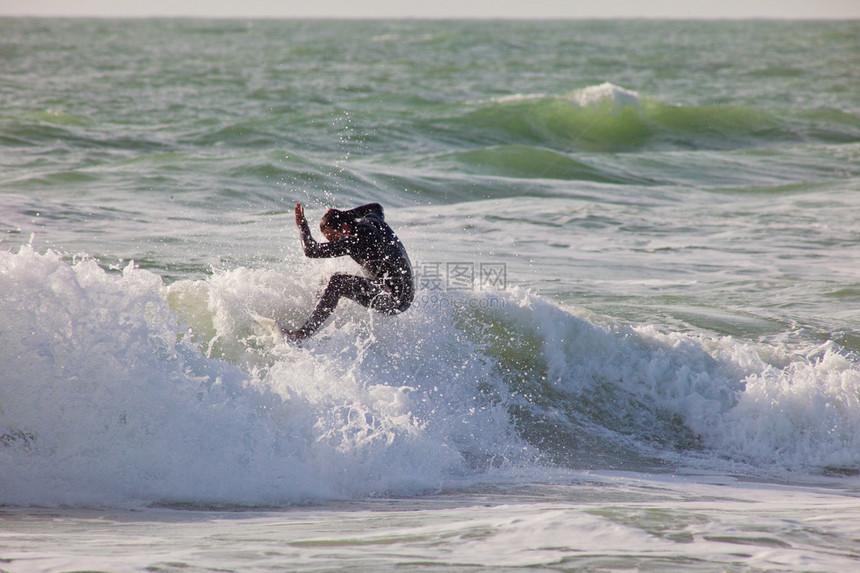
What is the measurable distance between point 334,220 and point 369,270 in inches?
18.9

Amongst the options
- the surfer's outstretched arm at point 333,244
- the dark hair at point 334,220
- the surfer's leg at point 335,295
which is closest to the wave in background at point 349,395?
the surfer's leg at point 335,295

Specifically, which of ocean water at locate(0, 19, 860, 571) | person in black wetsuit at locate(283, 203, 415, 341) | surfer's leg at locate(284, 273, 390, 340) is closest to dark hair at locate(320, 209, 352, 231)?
person in black wetsuit at locate(283, 203, 415, 341)

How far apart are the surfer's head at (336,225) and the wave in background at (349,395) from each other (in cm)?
72

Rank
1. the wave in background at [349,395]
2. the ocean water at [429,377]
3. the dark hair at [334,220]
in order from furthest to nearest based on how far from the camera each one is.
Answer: the dark hair at [334,220] → the wave in background at [349,395] → the ocean water at [429,377]

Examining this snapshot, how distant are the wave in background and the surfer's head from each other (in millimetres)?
721

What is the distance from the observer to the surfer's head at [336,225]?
254 inches

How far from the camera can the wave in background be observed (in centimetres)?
495

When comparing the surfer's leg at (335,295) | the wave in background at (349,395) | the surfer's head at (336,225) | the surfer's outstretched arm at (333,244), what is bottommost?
the wave in background at (349,395)

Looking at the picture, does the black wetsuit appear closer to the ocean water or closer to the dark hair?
the dark hair

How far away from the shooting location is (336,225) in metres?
6.48

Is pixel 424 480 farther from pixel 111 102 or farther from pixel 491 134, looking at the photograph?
pixel 111 102

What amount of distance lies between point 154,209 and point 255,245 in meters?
2.78

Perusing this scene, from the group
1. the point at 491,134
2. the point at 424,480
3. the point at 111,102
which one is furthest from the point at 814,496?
the point at 111,102

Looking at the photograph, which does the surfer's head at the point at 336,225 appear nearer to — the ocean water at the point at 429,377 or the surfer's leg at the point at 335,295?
the surfer's leg at the point at 335,295
